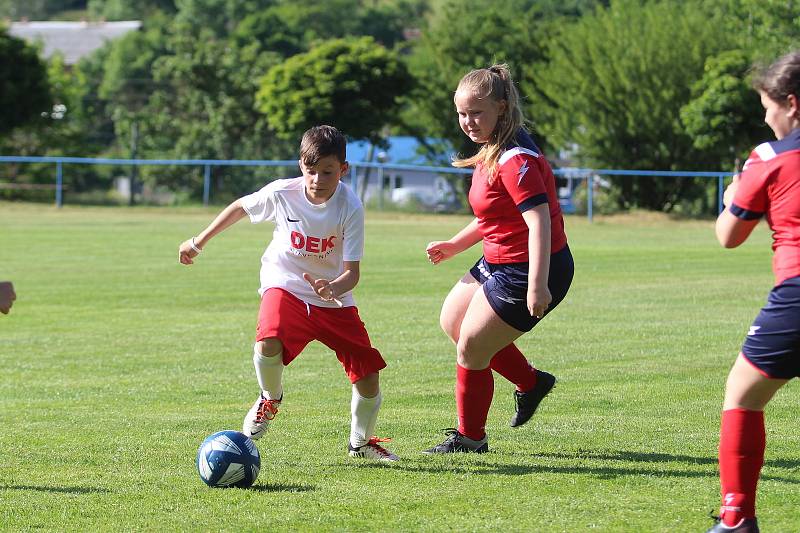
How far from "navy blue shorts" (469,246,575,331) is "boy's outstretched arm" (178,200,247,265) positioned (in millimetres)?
1382

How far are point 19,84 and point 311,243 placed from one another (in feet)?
126

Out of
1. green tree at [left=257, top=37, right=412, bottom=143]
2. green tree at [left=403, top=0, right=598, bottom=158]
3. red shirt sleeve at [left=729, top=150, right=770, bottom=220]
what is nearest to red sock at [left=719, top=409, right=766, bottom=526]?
red shirt sleeve at [left=729, top=150, right=770, bottom=220]

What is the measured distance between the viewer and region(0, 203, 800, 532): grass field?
17.3 ft

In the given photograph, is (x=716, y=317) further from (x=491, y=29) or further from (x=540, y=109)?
(x=491, y=29)

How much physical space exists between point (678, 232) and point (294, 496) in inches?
1042

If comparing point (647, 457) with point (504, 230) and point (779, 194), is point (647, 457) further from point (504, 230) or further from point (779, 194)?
point (779, 194)

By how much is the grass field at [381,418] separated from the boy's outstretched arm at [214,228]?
1067 millimetres

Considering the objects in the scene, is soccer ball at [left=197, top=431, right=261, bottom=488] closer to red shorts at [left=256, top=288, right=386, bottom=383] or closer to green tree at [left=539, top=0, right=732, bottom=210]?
red shorts at [left=256, top=288, right=386, bottom=383]

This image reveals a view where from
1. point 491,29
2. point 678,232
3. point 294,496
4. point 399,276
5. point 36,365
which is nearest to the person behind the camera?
point 294,496

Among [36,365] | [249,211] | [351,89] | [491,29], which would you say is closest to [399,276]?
[36,365]

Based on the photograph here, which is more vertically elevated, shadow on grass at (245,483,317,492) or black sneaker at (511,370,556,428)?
black sneaker at (511,370,556,428)

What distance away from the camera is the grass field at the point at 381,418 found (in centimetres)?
527

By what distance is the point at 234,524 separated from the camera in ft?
16.5

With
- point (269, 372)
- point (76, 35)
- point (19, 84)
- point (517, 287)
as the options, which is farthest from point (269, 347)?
point (76, 35)
